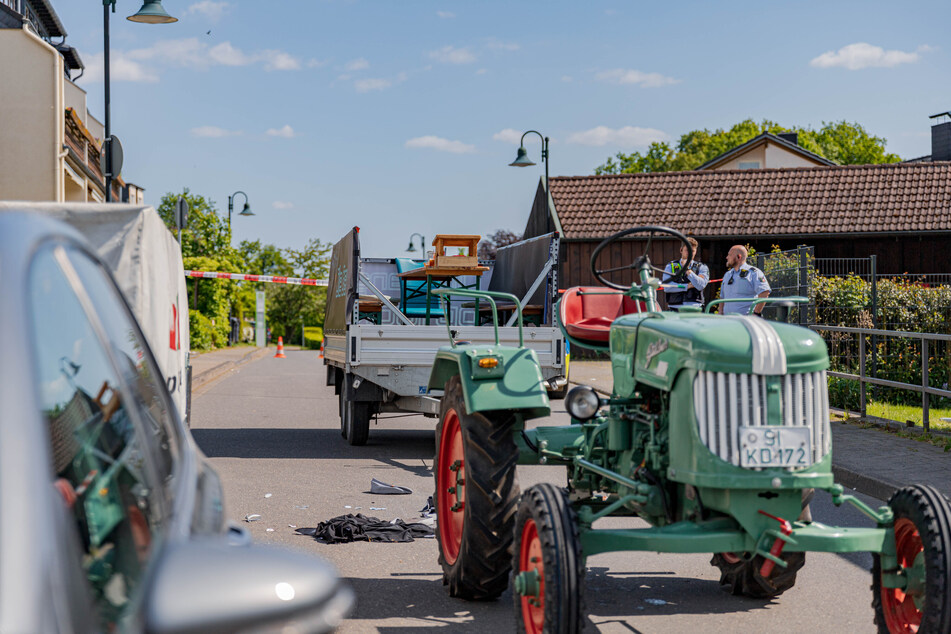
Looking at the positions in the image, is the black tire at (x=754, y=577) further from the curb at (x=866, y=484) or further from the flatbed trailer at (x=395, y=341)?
the flatbed trailer at (x=395, y=341)

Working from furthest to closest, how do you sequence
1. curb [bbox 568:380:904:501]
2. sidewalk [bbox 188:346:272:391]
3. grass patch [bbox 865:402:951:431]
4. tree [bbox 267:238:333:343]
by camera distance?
tree [bbox 267:238:333:343]
sidewalk [bbox 188:346:272:391]
grass patch [bbox 865:402:951:431]
curb [bbox 568:380:904:501]

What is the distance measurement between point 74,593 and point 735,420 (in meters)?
3.05

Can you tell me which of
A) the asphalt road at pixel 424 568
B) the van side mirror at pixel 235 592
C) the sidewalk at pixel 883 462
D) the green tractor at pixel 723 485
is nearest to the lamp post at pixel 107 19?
the asphalt road at pixel 424 568

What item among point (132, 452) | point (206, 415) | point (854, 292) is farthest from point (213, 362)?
point (132, 452)

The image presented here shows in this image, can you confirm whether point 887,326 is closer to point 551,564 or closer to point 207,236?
point 551,564

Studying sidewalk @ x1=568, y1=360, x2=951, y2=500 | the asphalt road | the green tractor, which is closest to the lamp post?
the asphalt road

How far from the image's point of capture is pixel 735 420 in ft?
13.1

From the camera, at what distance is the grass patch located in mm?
11539

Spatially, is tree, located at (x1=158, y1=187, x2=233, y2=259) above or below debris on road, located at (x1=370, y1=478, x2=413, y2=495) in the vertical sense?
above

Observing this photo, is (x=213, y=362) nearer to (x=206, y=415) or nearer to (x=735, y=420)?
(x=206, y=415)

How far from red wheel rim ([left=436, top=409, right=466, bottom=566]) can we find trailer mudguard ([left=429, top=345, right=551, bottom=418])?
1.09ft

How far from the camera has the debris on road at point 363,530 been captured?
677cm

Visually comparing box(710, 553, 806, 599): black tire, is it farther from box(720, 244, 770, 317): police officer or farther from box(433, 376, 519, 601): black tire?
box(720, 244, 770, 317): police officer

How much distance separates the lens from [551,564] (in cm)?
391
